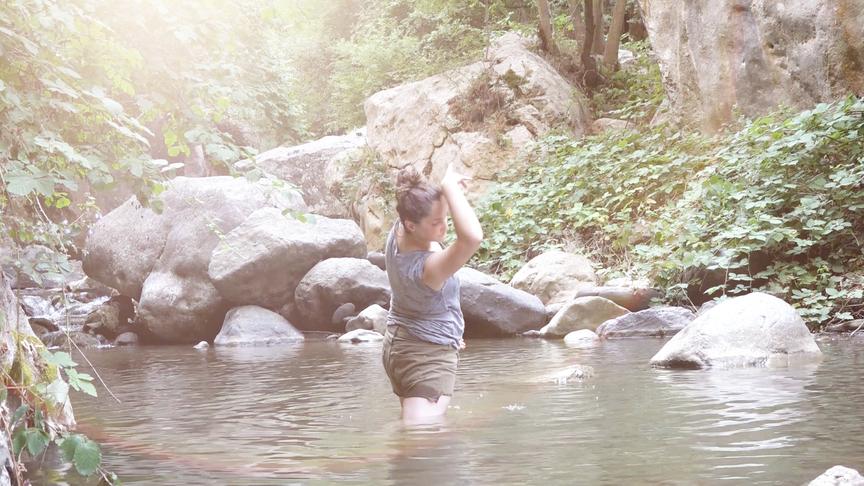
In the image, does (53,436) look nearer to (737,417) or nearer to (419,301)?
(419,301)

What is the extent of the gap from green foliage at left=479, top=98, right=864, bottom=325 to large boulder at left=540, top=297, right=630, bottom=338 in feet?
2.88

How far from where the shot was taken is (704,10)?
1555 centimetres

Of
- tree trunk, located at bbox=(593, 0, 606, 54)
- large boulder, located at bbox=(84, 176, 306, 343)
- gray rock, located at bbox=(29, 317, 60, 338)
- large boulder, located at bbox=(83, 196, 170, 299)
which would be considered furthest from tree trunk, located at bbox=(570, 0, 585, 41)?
gray rock, located at bbox=(29, 317, 60, 338)

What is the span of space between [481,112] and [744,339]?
11815mm

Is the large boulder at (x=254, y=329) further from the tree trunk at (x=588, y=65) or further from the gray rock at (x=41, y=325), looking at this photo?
the tree trunk at (x=588, y=65)

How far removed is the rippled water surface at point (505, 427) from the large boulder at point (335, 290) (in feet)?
17.4

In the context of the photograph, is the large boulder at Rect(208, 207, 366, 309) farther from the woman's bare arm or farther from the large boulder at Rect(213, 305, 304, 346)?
the woman's bare arm

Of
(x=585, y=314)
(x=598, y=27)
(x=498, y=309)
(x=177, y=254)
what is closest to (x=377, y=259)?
(x=177, y=254)

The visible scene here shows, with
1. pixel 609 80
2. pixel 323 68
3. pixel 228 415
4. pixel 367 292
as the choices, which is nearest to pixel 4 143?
pixel 228 415

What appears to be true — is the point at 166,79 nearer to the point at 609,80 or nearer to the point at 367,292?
the point at 367,292

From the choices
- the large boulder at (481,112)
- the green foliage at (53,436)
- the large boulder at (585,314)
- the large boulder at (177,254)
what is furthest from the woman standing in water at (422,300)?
the large boulder at (481,112)

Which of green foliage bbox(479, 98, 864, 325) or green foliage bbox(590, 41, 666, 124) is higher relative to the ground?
green foliage bbox(590, 41, 666, 124)

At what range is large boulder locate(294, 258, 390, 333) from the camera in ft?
46.5

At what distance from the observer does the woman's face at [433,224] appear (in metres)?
5.00
